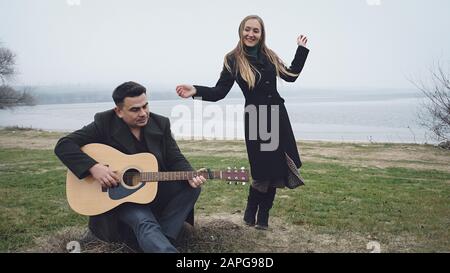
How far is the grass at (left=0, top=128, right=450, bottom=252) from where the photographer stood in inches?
181

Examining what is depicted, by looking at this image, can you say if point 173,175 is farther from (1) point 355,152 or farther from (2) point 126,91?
(1) point 355,152

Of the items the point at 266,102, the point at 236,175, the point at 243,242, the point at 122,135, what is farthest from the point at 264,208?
the point at 122,135

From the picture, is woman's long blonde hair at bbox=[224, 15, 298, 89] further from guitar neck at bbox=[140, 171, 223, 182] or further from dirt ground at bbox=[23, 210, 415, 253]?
dirt ground at bbox=[23, 210, 415, 253]

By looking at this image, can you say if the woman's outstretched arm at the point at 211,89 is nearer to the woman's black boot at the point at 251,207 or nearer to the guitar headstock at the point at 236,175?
the guitar headstock at the point at 236,175

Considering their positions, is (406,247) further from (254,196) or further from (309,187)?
(309,187)

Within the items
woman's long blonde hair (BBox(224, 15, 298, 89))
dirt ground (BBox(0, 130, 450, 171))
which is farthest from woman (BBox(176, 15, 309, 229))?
dirt ground (BBox(0, 130, 450, 171))

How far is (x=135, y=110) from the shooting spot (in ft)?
12.5

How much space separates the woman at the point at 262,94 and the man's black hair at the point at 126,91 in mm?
796

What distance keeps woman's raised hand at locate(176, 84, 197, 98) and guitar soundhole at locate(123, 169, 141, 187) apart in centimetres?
91

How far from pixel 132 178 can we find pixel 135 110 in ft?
2.12

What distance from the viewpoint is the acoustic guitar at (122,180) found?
379 centimetres

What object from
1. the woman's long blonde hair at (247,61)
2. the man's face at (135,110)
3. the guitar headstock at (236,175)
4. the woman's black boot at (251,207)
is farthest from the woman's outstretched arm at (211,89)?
the woman's black boot at (251,207)

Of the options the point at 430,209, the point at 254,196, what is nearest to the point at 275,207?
the point at 254,196

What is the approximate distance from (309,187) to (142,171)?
15.3 feet
